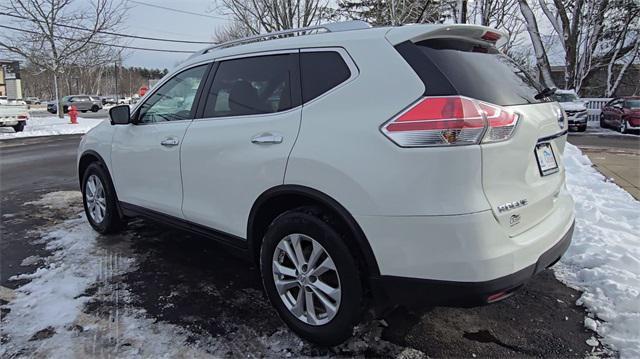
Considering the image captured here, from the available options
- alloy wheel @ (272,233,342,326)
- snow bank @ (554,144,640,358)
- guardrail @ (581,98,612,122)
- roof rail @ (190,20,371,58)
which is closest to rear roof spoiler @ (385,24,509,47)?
Result: roof rail @ (190,20,371,58)

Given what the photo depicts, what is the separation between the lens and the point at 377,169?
2279 mm

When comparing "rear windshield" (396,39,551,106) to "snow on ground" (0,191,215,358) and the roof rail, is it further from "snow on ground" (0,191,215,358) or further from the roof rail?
"snow on ground" (0,191,215,358)

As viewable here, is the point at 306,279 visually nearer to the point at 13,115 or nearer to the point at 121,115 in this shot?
the point at 121,115

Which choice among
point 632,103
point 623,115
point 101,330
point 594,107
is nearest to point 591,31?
point 594,107

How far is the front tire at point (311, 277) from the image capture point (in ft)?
8.18

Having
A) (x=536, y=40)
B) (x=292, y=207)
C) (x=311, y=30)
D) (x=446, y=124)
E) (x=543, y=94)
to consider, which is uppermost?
(x=536, y=40)

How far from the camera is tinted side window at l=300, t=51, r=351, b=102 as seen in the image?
8.62 ft

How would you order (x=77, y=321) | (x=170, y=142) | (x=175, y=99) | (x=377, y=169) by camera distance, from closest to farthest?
(x=377, y=169) < (x=77, y=321) < (x=170, y=142) < (x=175, y=99)

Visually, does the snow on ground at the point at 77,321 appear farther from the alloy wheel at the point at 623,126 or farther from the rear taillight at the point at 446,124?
the alloy wheel at the point at 623,126

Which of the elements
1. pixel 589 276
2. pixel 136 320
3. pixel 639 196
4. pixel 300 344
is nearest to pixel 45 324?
pixel 136 320

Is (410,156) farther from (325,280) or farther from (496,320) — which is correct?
(496,320)

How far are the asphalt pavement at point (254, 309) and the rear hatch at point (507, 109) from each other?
84 centimetres

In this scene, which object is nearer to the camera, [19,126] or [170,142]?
[170,142]

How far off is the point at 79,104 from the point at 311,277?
4536cm
